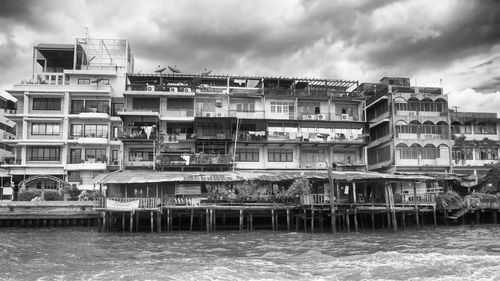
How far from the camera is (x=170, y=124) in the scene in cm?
5688

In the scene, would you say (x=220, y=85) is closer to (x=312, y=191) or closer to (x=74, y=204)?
(x=312, y=191)

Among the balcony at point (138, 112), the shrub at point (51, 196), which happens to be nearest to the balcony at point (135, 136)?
the balcony at point (138, 112)

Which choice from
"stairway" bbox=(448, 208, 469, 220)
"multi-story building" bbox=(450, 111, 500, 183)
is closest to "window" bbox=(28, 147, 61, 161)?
"stairway" bbox=(448, 208, 469, 220)

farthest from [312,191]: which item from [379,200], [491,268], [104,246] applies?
[491,268]

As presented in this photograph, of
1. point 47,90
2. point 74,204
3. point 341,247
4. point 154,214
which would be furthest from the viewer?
point 47,90

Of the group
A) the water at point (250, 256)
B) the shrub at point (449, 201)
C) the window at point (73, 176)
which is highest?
the window at point (73, 176)

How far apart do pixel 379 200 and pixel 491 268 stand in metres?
25.0

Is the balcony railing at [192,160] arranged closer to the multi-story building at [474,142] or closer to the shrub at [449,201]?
the shrub at [449,201]

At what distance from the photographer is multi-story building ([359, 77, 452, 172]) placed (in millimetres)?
57875

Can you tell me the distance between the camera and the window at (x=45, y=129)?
5694 cm

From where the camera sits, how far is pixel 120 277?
822 inches

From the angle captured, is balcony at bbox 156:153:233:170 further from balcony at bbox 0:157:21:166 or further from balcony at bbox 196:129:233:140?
balcony at bbox 0:157:21:166

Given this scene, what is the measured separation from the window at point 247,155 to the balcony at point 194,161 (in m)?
3.75

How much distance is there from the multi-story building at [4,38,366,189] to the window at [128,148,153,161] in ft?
0.37
